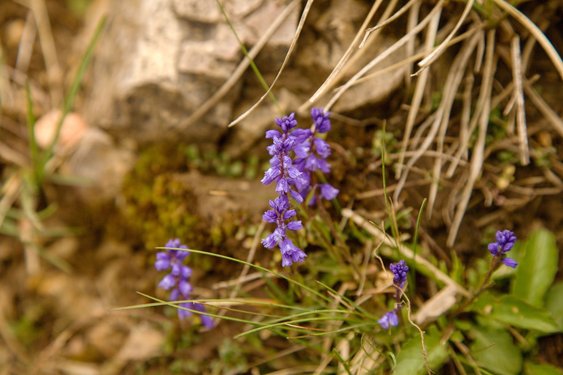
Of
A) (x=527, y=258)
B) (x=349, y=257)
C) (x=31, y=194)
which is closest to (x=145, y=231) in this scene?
(x=31, y=194)

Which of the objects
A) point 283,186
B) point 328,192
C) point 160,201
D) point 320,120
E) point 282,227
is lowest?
point 282,227

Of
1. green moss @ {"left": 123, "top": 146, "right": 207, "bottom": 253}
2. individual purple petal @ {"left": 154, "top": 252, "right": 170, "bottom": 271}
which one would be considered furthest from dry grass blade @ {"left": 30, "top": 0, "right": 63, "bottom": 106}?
individual purple petal @ {"left": 154, "top": 252, "right": 170, "bottom": 271}

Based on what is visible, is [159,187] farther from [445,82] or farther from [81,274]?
[445,82]

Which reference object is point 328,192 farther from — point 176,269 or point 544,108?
point 544,108

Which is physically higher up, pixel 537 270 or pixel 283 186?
pixel 283 186

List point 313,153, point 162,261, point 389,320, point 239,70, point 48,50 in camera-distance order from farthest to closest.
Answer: point 48,50
point 239,70
point 162,261
point 313,153
point 389,320

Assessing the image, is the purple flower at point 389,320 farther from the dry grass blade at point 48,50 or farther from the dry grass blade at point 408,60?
the dry grass blade at point 48,50

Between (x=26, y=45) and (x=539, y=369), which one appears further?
(x=26, y=45)

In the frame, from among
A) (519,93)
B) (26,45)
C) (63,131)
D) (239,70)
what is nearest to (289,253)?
(239,70)
